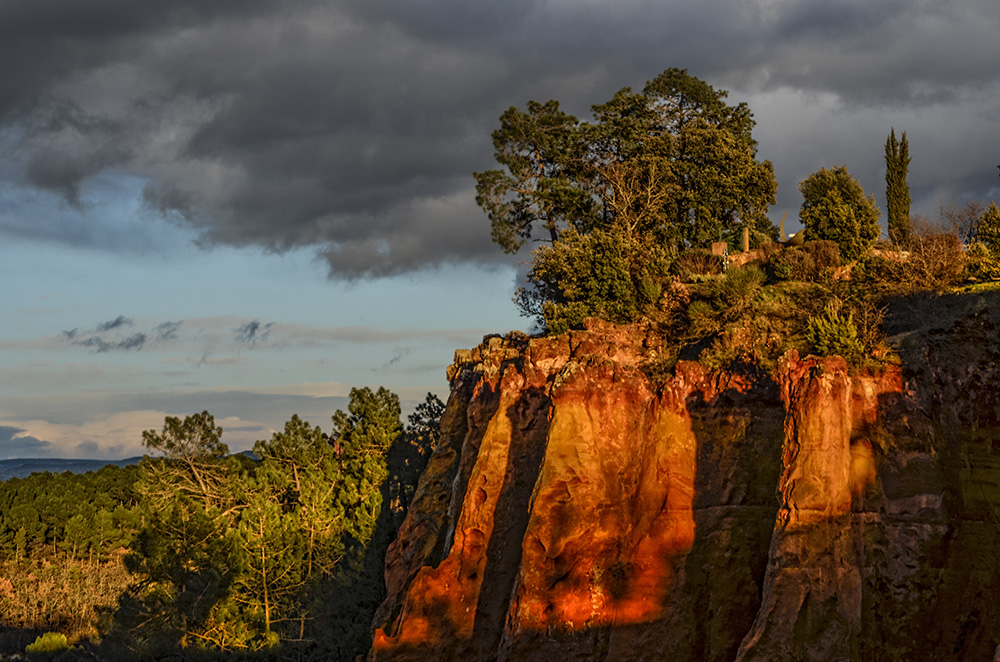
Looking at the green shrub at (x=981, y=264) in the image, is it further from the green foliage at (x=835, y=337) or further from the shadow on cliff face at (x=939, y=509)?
the shadow on cliff face at (x=939, y=509)

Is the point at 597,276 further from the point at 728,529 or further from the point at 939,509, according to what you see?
the point at 939,509

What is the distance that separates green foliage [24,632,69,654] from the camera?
46.1m

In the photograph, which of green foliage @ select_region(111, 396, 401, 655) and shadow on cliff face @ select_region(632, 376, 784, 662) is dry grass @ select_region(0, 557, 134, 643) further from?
shadow on cliff face @ select_region(632, 376, 784, 662)

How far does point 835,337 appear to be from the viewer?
862 inches

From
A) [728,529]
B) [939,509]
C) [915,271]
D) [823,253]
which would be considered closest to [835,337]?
[939,509]

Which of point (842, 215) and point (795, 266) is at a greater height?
point (842, 215)

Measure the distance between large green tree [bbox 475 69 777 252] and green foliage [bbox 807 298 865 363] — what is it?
19.0 metres

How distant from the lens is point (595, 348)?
2942 centimetres

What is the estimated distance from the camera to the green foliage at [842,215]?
120 feet

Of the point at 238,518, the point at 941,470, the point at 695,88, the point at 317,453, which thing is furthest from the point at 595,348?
the point at 695,88

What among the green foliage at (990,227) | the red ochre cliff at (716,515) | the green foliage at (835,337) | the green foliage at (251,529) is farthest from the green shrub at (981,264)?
the green foliage at (251,529)

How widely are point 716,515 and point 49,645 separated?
3855cm

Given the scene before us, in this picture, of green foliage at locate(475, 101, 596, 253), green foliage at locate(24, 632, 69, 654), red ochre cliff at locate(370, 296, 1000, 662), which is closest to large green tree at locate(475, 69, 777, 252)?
green foliage at locate(475, 101, 596, 253)

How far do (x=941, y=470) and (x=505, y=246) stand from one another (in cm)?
2994
